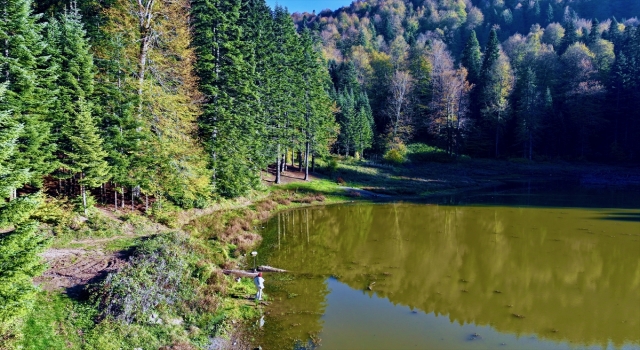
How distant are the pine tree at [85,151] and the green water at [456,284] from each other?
29.3ft

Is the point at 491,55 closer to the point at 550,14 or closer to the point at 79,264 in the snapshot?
the point at 550,14

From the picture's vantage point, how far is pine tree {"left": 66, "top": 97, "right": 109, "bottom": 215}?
17.9 metres

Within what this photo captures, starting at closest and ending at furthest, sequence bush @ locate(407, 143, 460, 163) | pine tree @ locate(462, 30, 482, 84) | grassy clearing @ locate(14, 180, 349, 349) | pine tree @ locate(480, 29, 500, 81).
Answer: grassy clearing @ locate(14, 180, 349, 349) → bush @ locate(407, 143, 460, 163) → pine tree @ locate(480, 29, 500, 81) → pine tree @ locate(462, 30, 482, 84)

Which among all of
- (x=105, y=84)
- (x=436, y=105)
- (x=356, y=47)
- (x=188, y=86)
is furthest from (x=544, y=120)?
(x=105, y=84)

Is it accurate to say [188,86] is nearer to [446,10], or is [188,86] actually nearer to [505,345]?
[505,345]

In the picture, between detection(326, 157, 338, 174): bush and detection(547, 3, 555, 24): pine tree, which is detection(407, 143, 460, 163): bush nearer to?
detection(326, 157, 338, 174): bush

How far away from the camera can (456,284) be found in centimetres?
1617

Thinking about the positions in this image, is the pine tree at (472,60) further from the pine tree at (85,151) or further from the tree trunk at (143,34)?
the pine tree at (85,151)

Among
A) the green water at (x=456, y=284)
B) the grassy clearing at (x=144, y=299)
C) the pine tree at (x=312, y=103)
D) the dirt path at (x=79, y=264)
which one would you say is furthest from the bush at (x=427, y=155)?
the dirt path at (x=79, y=264)

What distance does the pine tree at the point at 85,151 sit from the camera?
17.9 meters

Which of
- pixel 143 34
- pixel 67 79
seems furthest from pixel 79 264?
pixel 143 34

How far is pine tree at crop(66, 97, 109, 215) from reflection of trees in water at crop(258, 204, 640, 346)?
31.7 ft

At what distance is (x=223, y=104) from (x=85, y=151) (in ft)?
46.2

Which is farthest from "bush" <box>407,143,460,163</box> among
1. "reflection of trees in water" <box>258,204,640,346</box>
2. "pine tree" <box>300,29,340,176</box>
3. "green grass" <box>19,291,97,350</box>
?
"green grass" <box>19,291,97,350</box>
